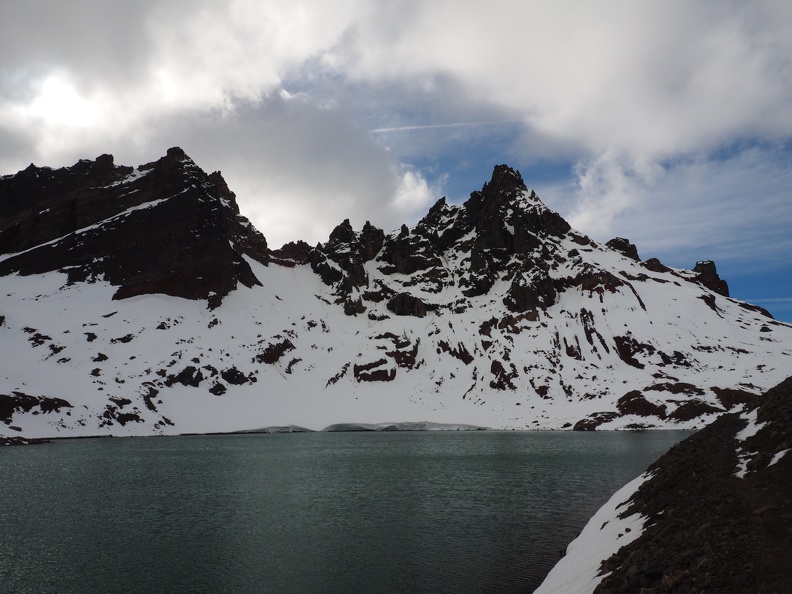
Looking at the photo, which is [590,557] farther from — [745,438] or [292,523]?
[292,523]

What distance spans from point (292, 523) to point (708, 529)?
2886 centimetres

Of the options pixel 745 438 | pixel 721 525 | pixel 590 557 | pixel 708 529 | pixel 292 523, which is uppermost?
pixel 745 438

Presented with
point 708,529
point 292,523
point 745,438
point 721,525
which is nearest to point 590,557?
point 708,529

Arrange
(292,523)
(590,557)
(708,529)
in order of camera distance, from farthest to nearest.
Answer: (292,523), (590,557), (708,529)

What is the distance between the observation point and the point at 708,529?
51.0ft

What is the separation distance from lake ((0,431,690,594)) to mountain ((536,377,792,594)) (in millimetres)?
4947

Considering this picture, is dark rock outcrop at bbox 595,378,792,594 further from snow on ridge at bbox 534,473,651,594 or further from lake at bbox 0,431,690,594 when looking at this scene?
lake at bbox 0,431,690,594

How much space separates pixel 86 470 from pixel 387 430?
116622 millimetres

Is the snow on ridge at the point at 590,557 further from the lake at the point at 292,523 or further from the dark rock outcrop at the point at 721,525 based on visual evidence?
the lake at the point at 292,523

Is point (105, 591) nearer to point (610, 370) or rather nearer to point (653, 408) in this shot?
point (653, 408)

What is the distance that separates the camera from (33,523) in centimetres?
3647

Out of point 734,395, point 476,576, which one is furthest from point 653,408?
point 476,576

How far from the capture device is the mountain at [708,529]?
12828mm

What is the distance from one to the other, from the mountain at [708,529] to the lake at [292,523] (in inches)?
195
